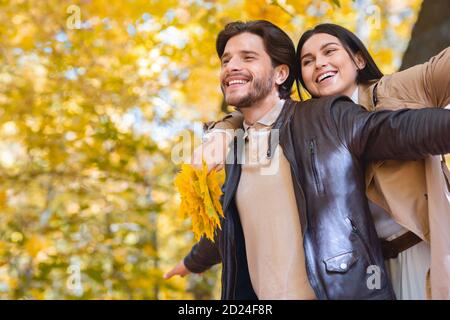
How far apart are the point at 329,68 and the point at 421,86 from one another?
0.38 metres

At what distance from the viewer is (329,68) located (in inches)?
105

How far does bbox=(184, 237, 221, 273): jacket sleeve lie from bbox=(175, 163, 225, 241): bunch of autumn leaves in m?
0.59

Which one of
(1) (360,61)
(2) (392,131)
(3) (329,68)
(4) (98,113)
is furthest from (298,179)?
(4) (98,113)

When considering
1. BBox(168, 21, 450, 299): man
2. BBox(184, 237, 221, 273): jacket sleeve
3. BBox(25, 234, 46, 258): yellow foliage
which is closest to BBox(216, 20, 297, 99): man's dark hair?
BBox(168, 21, 450, 299): man

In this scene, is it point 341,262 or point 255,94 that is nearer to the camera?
point 341,262

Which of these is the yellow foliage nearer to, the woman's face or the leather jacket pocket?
the woman's face

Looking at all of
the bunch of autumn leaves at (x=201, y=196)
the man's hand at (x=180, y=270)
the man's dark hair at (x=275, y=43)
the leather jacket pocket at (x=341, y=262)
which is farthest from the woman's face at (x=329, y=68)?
the man's hand at (x=180, y=270)

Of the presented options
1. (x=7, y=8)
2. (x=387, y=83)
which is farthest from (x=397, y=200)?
(x=7, y=8)

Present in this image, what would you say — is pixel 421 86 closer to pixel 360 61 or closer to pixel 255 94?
pixel 360 61

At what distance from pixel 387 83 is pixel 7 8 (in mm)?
4673

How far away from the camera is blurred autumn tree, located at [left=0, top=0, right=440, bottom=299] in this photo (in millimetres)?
5414

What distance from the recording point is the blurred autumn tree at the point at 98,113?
5414 millimetres
